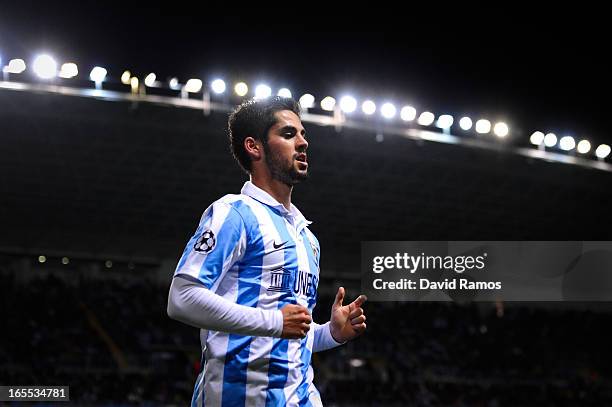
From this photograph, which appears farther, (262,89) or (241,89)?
(262,89)

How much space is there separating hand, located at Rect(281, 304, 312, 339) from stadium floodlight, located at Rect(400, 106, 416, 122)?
797 inches

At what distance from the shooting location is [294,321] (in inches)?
123

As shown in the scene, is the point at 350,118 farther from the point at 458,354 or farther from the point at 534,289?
the point at 458,354

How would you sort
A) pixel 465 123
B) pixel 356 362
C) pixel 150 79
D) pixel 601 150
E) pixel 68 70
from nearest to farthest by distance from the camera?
pixel 68 70
pixel 150 79
pixel 465 123
pixel 601 150
pixel 356 362

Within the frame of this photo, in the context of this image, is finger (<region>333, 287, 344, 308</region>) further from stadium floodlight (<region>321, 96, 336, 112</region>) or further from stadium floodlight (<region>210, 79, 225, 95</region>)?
stadium floodlight (<region>321, 96, 336, 112</region>)

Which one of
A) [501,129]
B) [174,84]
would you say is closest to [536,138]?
[501,129]

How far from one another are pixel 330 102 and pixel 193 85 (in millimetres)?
3848

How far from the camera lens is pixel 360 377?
86.2 ft

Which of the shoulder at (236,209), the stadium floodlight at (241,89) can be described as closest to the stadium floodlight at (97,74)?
the stadium floodlight at (241,89)

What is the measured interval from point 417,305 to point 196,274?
1141 inches

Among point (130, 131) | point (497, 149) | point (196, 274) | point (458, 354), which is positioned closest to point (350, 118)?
point (497, 149)

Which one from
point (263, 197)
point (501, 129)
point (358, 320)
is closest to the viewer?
point (263, 197)

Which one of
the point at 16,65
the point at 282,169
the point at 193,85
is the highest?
the point at 193,85

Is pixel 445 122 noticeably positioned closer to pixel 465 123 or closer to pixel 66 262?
pixel 465 123
